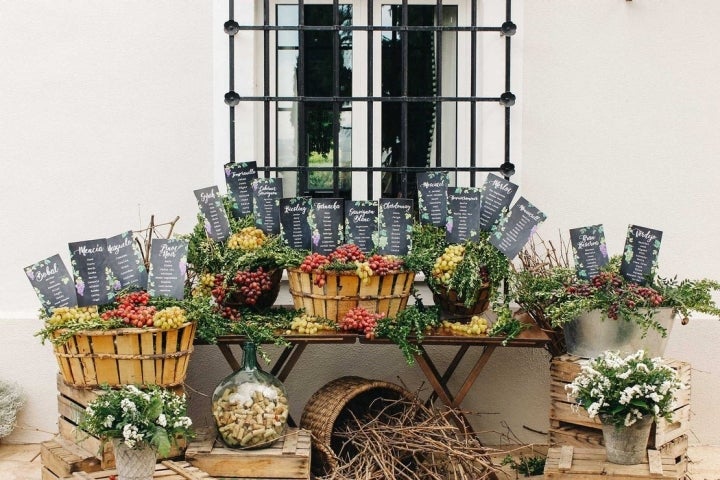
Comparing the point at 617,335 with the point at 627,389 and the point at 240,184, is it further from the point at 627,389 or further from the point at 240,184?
the point at 240,184

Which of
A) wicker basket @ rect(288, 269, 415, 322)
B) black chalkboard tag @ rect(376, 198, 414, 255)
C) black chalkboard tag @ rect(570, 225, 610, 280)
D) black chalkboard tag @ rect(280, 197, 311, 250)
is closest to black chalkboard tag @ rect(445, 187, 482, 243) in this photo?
black chalkboard tag @ rect(376, 198, 414, 255)

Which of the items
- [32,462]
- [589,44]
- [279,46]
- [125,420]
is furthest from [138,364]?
[589,44]

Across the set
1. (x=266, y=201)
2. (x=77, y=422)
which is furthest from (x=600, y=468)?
(x=77, y=422)

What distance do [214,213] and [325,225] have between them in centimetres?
59

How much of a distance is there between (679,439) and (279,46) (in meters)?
3.07

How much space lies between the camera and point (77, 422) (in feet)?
14.7

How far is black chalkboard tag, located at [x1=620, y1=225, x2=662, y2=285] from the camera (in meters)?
4.81

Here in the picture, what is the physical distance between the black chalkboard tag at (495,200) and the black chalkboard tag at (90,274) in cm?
192

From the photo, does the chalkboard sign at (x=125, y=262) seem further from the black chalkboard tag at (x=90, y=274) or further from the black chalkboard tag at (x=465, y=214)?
the black chalkboard tag at (x=465, y=214)

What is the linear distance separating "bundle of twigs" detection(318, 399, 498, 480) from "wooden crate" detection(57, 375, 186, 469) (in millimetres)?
840

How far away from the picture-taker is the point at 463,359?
5.59 meters

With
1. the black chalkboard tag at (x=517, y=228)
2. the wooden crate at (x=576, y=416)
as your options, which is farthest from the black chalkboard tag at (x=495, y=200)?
the wooden crate at (x=576, y=416)

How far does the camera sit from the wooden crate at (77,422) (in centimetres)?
428

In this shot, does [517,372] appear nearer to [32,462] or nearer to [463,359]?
[463,359]
